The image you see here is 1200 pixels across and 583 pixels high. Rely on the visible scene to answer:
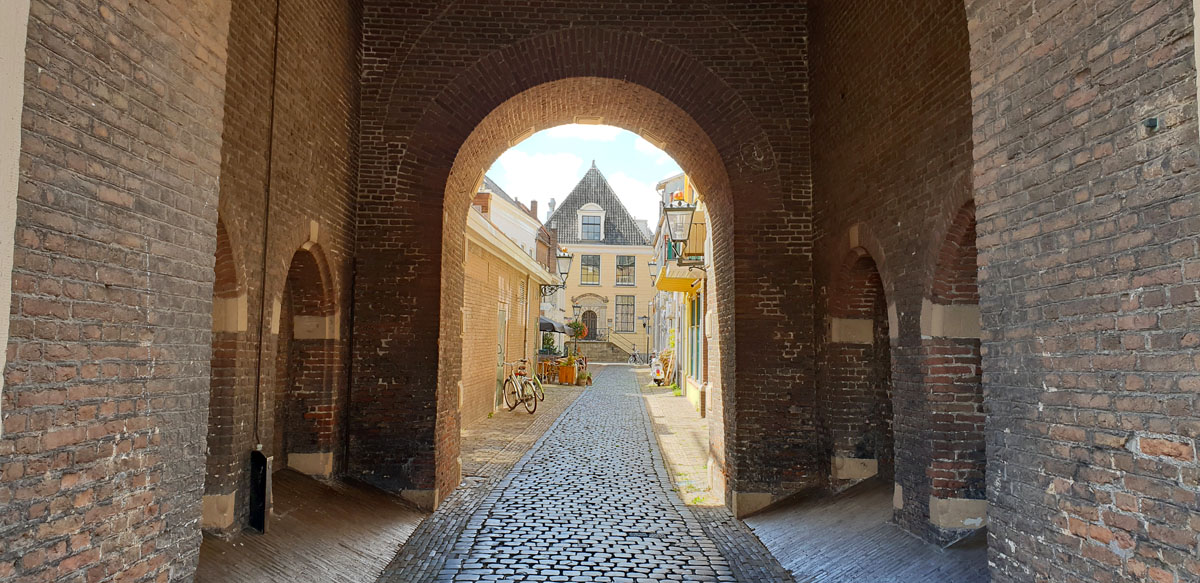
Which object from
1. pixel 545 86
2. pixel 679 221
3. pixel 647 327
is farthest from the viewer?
pixel 647 327

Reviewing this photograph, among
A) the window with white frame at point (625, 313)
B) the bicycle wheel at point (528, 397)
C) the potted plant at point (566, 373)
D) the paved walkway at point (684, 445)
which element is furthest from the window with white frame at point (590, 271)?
the bicycle wheel at point (528, 397)

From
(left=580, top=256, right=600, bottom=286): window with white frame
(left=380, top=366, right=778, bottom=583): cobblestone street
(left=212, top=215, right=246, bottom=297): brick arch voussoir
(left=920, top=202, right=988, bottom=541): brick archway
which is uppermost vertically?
(left=580, top=256, right=600, bottom=286): window with white frame

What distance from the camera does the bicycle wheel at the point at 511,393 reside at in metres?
17.8

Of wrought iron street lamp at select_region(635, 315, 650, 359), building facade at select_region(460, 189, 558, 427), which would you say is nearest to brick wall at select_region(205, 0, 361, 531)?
building facade at select_region(460, 189, 558, 427)

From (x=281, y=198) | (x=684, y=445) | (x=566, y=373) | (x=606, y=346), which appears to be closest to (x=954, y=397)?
(x=281, y=198)

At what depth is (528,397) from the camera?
1767 centimetres

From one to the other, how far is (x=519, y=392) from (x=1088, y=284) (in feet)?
50.9

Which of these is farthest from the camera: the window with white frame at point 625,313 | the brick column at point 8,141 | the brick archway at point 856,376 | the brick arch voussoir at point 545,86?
the window with white frame at point 625,313

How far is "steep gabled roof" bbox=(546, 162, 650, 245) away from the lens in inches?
1916

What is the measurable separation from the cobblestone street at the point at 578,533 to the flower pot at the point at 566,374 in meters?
15.5

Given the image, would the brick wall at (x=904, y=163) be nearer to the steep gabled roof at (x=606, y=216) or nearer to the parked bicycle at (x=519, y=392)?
the parked bicycle at (x=519, y=392)

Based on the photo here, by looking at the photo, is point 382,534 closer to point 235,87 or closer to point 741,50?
point 235,87

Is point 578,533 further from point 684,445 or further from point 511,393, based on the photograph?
point 511,393

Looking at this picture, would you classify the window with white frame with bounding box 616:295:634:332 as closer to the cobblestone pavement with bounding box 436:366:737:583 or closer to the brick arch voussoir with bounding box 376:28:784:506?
the cobblestone pavement with bounding box 436:366:737:583
